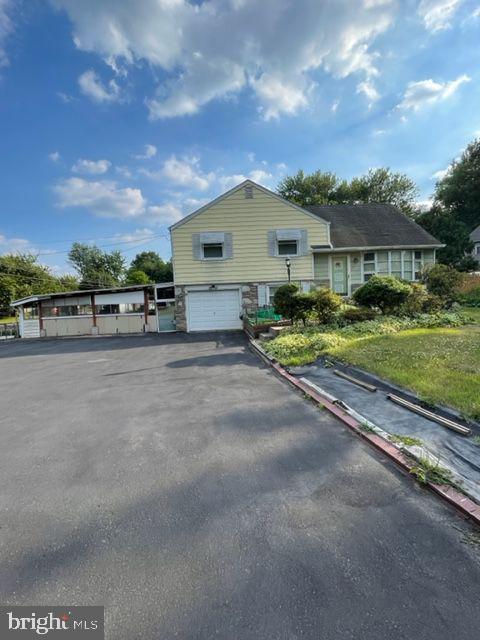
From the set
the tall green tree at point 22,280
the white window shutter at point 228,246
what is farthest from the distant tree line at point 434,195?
the tall green tree at point 22,280

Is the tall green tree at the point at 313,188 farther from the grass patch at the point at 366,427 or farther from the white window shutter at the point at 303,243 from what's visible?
the grass patch at the point at 366,427

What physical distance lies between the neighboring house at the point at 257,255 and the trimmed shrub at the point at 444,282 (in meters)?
2.79

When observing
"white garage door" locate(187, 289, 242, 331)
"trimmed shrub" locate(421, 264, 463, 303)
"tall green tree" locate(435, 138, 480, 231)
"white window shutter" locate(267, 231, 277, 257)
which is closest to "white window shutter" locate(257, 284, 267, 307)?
"white garage door" locate(187, 289, 242, 331)

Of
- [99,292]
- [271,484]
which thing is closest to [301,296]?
[271,484]

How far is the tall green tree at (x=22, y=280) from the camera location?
30609 mm

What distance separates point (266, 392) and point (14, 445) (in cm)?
383

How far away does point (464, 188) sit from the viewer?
34.8 metres

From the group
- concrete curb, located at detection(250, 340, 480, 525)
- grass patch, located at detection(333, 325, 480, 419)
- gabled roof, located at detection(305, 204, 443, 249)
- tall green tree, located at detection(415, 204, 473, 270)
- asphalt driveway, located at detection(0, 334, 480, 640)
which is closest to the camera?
→ asphalt driveway, located at detection(0, 334, 480, 640)

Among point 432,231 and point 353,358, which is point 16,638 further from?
point 432,231

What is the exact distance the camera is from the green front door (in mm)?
15227

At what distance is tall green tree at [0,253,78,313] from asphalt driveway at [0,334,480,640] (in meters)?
34.0

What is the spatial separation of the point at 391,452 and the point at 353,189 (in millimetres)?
32315

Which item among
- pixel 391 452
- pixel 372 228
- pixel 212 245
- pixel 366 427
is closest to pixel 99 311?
pixel 212 245

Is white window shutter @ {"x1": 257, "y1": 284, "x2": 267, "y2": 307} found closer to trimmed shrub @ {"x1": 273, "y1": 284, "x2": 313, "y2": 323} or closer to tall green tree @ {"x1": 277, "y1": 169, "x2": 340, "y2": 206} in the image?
trimmed shrub @ {"x1": 273, "y1": 284, "x2": 313, "y2": 323}
